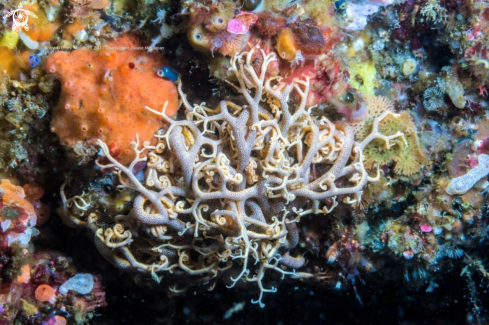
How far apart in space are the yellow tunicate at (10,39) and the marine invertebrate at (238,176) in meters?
1.24

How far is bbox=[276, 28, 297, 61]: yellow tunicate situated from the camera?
2.98 metres

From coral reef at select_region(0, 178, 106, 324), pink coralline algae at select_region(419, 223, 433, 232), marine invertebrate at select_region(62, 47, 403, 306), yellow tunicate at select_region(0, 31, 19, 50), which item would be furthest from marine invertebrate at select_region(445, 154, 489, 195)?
yellow tunicate at select_region(0, 31, 19, 50)

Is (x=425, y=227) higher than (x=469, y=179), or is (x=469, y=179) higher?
(x=469, y=179)

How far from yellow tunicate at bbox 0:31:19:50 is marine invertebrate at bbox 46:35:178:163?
0.36 meters

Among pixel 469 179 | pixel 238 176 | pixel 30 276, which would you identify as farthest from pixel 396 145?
pixel 30 276

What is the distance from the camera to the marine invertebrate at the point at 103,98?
9.65 feet

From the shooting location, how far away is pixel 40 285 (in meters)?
3.63

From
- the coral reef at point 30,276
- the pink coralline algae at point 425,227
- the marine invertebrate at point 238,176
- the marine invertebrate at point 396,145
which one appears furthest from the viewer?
the pink coralline algae at point 425,227

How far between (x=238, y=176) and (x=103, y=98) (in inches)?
54.6

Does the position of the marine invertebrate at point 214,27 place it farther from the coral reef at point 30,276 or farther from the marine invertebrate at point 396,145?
the coral reef at point 30,276

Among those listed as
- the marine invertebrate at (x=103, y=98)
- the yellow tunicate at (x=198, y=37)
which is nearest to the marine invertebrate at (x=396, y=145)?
the yellow tunicate at (x=198, y=37)

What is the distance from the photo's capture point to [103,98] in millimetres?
2971

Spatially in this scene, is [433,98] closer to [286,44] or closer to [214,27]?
[286,44]

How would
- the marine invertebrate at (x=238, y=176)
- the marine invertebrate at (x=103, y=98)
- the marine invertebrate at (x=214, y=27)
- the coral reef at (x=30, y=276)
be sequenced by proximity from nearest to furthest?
the marine invertebrate at (x=214, y=27) → the marine invertebrate at (x=103, y=98) → the marine invertebrate at (x=238, y=176) → the coral reef at (x=30, y=276)
